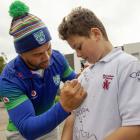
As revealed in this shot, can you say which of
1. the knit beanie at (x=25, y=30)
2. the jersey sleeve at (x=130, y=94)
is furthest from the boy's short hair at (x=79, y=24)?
the knit beanie at (x=25, y=30)

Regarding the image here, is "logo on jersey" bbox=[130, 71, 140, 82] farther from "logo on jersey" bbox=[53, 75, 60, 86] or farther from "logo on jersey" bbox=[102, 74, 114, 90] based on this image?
"logo on jersey" bbox=[53, 75, 60, 86]

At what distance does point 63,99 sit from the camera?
9.80 feet

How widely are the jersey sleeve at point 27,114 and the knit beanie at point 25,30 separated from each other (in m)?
0.38

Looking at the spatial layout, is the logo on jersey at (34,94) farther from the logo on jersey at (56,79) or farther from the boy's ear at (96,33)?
the boy's ear at (96,33)

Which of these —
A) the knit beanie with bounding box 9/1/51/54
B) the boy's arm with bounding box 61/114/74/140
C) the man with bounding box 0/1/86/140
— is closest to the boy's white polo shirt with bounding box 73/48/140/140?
the boy's arm with bounding box 61/114/74/140

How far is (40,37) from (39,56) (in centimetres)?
18

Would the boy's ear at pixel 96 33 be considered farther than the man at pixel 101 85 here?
Yes

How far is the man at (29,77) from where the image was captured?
349cm

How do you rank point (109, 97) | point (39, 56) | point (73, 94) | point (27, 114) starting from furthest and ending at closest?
point (39, 56)
point (27, 114)
point (73, 94)
point (109, 97)

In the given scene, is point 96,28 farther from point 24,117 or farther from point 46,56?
point 24,117

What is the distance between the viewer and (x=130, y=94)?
249cm

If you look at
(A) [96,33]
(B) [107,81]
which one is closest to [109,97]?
(B) [107,81]

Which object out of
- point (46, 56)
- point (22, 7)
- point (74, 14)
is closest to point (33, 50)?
point (46, 56)

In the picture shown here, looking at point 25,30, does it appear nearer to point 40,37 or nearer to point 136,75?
point 40,37
